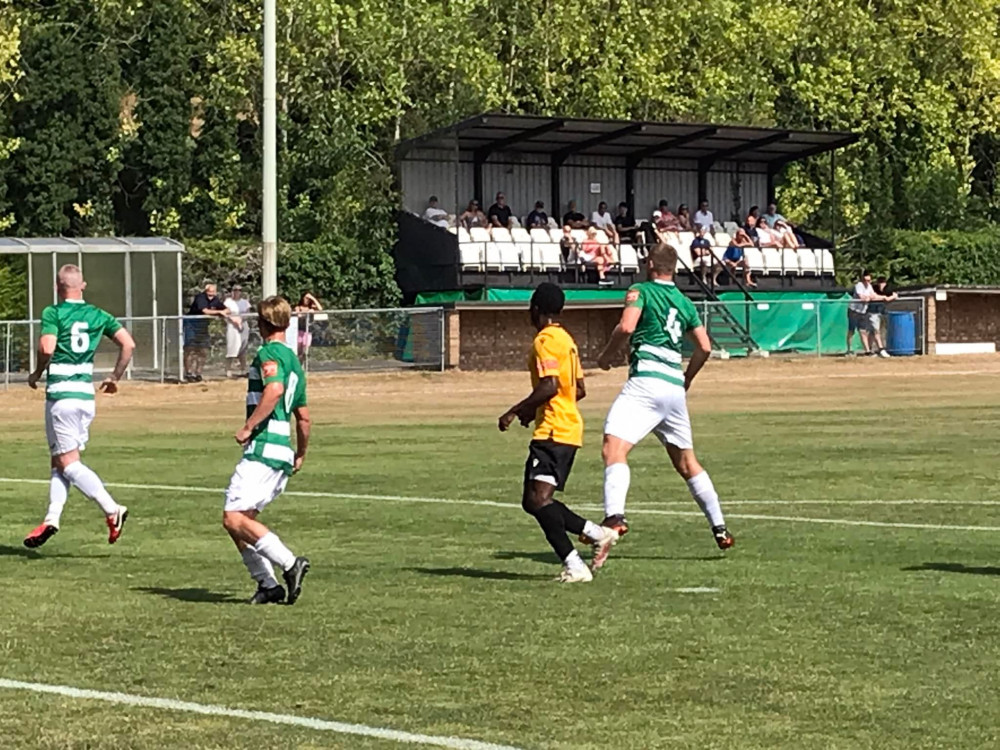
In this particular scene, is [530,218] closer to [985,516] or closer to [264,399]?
[985,516]

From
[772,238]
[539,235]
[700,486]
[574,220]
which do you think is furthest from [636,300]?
[772,238]

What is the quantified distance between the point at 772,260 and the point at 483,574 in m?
37.7

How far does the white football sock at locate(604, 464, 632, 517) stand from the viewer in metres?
12.7

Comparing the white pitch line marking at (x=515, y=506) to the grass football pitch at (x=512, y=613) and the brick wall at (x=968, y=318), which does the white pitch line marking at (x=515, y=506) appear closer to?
the grass football pitch at (x=512, y=613)

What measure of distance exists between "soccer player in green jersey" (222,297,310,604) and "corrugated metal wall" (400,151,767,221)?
38.9 m

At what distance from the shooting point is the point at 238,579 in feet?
41.3

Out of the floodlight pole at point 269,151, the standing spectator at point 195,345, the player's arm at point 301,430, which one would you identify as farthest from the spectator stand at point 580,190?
the player's arm at point 301,430

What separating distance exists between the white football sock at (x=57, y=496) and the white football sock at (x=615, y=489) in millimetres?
3836

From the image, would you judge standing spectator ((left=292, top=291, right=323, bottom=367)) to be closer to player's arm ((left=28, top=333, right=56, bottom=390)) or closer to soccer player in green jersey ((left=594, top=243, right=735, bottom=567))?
player's arm ((left=28, top=333, right=56, bottom=390))

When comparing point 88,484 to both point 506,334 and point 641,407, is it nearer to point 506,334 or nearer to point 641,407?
point 641,407

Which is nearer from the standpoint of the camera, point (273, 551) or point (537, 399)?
point (273, 551)

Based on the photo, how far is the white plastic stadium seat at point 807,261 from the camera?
164 feet

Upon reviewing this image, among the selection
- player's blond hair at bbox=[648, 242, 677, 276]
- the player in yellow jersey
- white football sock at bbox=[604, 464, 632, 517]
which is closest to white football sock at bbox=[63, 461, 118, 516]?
the player in yellow jersey

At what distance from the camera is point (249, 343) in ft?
126
